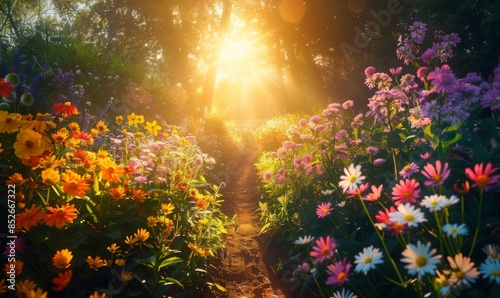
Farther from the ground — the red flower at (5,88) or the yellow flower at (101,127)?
the yellow flower at (101,127)

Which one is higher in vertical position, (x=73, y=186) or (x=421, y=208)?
(x=73, y=186)

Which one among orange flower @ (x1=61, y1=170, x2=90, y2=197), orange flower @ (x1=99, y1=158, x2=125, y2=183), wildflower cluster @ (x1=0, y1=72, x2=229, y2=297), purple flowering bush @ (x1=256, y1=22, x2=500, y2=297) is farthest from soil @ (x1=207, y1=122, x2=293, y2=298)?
orange flower @ (x1=61, y1=170, x2=90, y2=197)

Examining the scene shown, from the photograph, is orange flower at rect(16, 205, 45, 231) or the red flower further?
the red flower

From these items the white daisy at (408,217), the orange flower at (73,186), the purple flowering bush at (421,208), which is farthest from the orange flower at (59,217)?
the white daisy at (408,217)

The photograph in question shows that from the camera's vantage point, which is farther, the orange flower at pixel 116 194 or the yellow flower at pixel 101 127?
the yellow flower at pixel 101 127

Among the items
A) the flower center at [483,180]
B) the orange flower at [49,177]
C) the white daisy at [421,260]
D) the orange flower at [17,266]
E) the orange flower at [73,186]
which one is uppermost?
the orange flower at [49,177]

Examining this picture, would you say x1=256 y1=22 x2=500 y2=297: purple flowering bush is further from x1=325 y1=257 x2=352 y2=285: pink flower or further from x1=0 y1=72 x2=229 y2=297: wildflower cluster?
x1=0 y1=72 x2=229 y2=297: wildflower cluster

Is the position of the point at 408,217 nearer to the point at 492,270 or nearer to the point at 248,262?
the point at 492,270

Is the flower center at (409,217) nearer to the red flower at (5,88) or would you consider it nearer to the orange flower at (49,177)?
the orange flower at (49,177)

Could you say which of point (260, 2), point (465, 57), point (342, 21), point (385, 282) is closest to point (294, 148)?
point (385, 282)

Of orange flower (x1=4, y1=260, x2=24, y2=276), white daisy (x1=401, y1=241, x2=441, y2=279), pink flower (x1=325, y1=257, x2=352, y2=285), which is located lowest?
white daisy (x1=401, y1=241, x2=441, y2=279)

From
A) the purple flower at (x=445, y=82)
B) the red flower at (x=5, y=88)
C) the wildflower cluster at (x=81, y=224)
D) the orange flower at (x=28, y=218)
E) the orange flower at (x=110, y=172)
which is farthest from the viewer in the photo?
the orange flower at (x=110, y=172)

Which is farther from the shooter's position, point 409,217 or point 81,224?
point 81,224

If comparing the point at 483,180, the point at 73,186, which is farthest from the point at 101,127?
the point at 483,180
